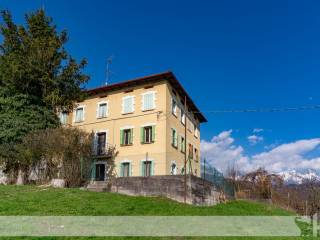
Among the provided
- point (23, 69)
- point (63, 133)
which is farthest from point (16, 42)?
point (63, 133)

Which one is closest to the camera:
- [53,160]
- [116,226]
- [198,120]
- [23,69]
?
[116,226]

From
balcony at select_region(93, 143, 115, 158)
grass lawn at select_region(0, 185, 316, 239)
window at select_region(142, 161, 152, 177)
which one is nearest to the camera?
grass lawn at select_region(0, 185, 316, 239)

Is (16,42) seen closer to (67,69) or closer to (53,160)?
(67,69)

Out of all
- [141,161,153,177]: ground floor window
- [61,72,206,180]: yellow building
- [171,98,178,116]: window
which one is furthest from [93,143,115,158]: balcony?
[171,98,178,116]: window

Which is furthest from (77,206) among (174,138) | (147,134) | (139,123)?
(174,138)

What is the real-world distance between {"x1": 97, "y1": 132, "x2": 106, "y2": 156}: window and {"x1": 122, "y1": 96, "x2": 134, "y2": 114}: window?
281 centimetres

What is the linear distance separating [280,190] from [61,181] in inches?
750

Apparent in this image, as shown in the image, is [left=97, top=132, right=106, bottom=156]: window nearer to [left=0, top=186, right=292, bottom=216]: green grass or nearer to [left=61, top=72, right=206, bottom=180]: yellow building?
[left=61, top=72, right=206, bottom=180]: yellow building

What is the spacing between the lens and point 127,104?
1089 inches

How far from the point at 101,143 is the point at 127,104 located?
4018 millimetres

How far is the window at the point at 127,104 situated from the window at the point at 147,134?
2087 mm

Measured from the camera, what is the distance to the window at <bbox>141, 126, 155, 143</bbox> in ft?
83.9

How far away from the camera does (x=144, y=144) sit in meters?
25.7

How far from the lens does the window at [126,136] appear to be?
26.7 m
